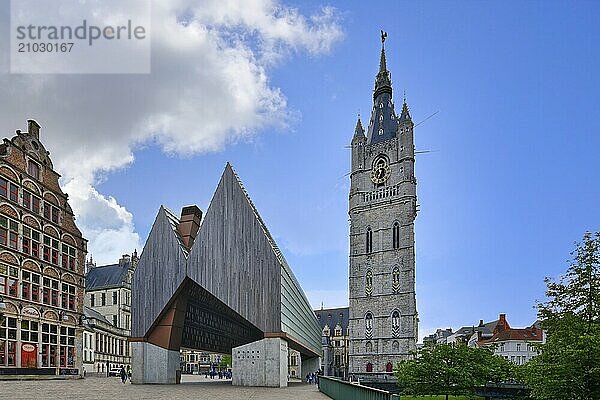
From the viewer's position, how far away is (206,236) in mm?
40219

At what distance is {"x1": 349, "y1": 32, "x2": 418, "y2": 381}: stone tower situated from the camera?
82.6m

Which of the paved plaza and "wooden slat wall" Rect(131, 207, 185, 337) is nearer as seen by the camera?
the paved plaza

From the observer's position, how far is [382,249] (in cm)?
8662

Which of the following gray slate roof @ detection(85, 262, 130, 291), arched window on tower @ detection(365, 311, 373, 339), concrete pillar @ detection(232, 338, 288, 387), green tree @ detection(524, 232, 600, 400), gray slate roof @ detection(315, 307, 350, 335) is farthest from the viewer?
gray slate roof @ detection(315, 307, 350, 335)

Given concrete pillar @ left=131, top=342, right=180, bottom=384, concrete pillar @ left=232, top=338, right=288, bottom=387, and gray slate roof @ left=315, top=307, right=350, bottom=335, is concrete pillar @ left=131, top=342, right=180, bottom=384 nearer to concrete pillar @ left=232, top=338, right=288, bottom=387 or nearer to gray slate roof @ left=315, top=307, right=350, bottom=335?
concrete pillar @ left=232, top=338, right=288, bottom=387

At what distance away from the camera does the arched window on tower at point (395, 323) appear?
82.4 metres

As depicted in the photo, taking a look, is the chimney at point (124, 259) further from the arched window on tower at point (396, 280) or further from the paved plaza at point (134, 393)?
the paved plaza at point (134, 393)

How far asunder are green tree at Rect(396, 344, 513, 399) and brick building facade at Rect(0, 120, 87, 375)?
2695 cm

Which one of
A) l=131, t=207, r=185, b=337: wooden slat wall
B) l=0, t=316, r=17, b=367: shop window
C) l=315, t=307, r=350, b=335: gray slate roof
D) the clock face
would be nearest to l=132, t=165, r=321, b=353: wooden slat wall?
l=131, t=207, r=185, b=337: wooden slat wall

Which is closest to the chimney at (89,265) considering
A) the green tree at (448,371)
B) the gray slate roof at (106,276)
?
the gray slate roof at (106,276)

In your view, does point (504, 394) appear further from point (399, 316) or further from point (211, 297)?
point (399, 316)

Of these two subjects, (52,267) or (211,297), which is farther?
(52,267)

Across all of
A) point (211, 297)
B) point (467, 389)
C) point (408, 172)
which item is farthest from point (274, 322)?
point (408, 172)

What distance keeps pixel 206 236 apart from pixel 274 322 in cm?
763
